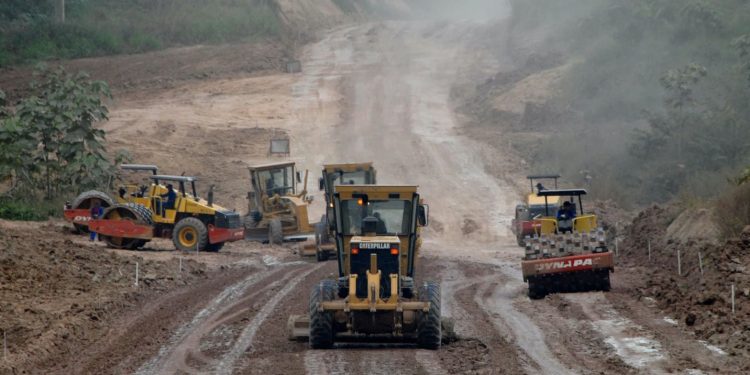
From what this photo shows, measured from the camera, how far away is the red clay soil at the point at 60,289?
15711mm

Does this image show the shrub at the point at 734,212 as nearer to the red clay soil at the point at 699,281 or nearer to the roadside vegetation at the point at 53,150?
the red clay soil at the point at 699,281

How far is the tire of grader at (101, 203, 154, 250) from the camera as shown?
1118 inches

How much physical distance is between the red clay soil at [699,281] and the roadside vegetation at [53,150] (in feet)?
57.9

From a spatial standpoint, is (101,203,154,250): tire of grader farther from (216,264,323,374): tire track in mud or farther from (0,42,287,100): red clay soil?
(0,42,287,100): red clay soil

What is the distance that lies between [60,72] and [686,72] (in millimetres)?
24256

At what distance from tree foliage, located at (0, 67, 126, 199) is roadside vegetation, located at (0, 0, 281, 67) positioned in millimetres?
23951

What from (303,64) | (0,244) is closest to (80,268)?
(0,244)

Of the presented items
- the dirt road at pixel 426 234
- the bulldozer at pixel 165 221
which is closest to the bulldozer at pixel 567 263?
the dirt road at pixel 426 234

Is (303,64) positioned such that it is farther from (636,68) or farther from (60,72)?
(60,72)

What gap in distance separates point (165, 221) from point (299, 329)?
14.8 metres

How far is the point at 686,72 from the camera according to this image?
40.5 meters

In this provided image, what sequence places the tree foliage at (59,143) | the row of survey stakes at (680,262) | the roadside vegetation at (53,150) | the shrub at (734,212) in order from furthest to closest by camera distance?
the tree foliage at (59,143), the roadside vegetation at (53,150), the shrub at (734,212), the row of survey stakes at (680,262)

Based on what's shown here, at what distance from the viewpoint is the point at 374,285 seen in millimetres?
15086

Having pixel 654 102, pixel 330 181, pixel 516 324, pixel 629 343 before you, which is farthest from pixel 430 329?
pixel 654 102
